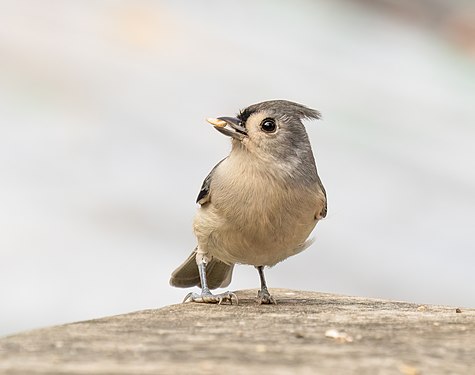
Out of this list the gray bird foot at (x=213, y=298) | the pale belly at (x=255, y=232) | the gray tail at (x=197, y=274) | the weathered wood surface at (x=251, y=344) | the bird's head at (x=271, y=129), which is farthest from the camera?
the gray tail at (x=197, y=274)

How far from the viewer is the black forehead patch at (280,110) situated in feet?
15.5

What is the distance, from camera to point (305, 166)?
478cm

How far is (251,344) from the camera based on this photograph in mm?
2902

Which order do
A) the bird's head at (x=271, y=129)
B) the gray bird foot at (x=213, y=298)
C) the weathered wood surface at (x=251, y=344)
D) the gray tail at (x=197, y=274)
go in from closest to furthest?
1. the weathered wood surface at (x=251, y=344)
2. the gray bird foot at (x=213, y=298)
3. the bird's head at (x=271, y=129)
4. the gray tail at (x=197, y=274)

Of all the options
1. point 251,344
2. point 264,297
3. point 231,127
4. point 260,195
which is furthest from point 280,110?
point 251,344

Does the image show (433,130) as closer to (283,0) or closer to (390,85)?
(390,85)

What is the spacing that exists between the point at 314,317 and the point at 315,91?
27.7 feet

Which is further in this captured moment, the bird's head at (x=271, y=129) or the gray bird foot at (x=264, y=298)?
the bird's head at (x=271, y=129)

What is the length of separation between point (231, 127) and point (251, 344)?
6.22 ft

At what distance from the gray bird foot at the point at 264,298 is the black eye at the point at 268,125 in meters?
0.70

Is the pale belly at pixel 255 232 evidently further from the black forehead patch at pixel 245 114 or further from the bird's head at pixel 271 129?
the black forehead patch at pixel 245 114

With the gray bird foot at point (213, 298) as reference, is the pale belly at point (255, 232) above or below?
above

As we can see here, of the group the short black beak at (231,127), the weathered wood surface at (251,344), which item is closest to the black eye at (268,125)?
the short black beak at (231,127)

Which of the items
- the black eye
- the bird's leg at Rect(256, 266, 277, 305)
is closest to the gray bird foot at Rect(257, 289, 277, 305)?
the bird's leg at Rect(256, 266, 277, 305)
